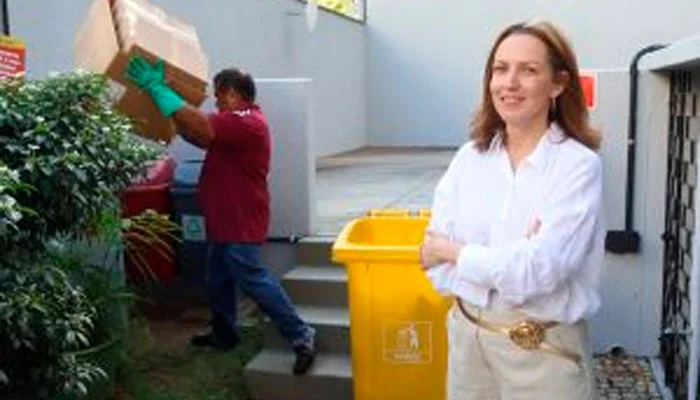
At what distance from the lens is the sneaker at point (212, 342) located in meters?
4.77

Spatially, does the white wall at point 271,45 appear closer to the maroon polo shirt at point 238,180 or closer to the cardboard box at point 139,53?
the cardboard box at point 139,53

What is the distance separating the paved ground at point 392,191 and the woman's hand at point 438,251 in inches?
97.8

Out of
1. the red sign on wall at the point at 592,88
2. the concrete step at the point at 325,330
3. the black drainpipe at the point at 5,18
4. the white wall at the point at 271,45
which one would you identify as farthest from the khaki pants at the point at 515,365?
the white wall at the point at 271,45

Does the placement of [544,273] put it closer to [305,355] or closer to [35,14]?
[305,355]

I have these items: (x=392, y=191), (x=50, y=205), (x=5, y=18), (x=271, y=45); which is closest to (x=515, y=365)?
(x=50, y=205)

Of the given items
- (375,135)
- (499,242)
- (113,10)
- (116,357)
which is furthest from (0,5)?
(375,135)

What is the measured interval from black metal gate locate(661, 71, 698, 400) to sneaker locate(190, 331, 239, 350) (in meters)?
2.42

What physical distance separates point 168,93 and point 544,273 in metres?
2.44

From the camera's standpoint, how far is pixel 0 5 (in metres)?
4.84

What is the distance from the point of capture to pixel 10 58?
3666mm

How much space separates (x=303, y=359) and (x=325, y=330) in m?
0.25

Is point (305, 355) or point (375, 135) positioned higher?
point (375, 135)

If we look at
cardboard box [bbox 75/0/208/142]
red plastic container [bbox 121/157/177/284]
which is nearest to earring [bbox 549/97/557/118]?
cardboard box [bbox 75/0/208/142]

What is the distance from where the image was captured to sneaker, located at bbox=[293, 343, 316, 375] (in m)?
4.23
